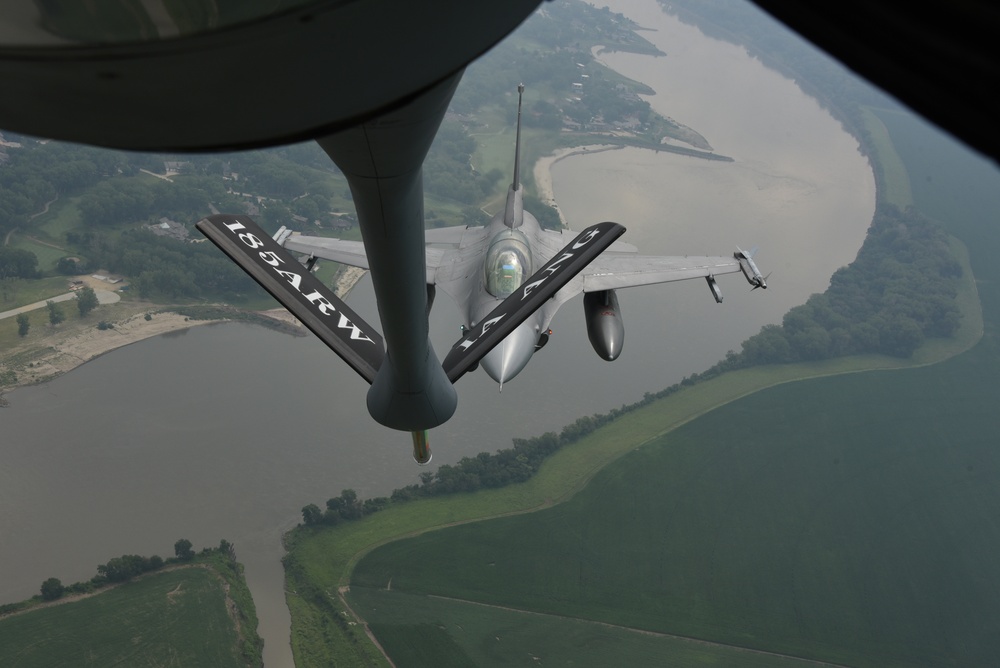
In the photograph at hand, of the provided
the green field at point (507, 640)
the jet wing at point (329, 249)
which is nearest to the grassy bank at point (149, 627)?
the green field at point (507, 640)

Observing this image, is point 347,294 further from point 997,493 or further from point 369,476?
point 997,493

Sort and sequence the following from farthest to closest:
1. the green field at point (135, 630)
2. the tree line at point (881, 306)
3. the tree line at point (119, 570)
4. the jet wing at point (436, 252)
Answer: the tree line at point (881, 306), the tree line at point (119, 570), the green field at point (135, 630), the jet wing at point (436, 252)

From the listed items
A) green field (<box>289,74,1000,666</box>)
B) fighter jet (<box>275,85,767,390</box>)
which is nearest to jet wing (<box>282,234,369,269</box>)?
fighter jet (<box>275,85,767,390</box>)

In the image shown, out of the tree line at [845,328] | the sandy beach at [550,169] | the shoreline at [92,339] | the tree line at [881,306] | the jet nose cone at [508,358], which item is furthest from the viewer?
the sandy beach at [550,169]

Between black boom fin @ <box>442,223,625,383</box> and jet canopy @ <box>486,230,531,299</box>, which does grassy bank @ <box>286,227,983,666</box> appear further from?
black boom fin @ <box>442,223,625,383</box>

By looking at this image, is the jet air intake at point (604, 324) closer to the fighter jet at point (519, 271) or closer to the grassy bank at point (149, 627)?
the fighter jet at point (519, 271)

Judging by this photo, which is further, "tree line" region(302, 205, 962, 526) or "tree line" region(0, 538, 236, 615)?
"tree line" region(302, 205, 962, 526)

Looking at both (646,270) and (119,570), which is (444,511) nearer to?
(119,570)
